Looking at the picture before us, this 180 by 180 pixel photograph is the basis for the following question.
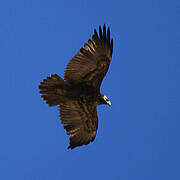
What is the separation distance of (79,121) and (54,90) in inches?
40.0

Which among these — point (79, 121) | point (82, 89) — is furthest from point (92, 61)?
point (79, 121)

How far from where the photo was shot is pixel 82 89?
9367 mm

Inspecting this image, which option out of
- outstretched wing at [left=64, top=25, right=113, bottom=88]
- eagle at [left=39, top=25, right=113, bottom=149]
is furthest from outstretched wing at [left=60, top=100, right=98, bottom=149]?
outstretched wing at [left=64, top=25, right=113, bottom=88]

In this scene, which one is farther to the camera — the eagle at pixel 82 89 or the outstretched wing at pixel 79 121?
the outstretched wing at pixel 79 121

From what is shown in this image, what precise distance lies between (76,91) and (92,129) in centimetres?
96

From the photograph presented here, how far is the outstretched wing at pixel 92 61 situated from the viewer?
8.97 meters

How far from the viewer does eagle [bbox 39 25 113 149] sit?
8984mm

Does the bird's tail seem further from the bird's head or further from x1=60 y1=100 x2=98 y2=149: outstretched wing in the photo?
the bird's head

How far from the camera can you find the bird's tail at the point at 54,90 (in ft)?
29.2

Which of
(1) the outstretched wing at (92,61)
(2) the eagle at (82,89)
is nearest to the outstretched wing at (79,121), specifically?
(2) the eagle at (82,89)

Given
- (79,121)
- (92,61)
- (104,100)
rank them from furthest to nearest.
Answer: (79,121), (104,100), (92,61)

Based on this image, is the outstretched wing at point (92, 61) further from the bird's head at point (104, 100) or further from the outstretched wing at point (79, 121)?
the outstretched wing at point (79, 121)

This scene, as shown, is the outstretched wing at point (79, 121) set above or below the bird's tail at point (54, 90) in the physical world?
below

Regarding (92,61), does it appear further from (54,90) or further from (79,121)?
(79,121)
